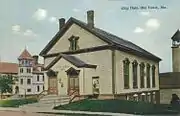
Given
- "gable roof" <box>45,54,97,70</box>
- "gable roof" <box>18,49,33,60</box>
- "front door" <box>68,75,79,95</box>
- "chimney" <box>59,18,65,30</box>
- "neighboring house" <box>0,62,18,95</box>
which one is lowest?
"front door" <box>68,75,79,95</box>

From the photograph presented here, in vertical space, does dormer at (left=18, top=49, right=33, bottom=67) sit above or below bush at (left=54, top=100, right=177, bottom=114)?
above

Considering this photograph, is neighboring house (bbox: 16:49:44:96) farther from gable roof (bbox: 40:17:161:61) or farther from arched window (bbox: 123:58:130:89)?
arched window (bbox: 123:58:130:89)

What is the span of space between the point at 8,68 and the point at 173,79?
86 centimetres

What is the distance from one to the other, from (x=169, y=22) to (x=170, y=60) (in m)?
0.18

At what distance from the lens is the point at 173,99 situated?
65.6 inches

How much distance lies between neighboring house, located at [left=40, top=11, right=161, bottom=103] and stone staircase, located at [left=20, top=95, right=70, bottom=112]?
0.11 feet

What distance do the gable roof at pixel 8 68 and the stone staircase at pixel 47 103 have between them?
194mm

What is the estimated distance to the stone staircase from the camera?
1796 mm

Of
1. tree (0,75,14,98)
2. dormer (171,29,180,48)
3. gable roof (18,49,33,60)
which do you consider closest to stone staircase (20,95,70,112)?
tree (0,75,14,98)

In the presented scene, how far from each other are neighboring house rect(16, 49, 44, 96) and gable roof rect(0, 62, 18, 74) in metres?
0.02

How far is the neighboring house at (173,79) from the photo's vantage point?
167 cm

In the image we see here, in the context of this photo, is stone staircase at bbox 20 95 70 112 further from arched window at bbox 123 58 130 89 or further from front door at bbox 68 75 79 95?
arched window at bbox 123 58 130 89

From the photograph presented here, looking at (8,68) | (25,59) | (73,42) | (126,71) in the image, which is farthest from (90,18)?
(8,68)

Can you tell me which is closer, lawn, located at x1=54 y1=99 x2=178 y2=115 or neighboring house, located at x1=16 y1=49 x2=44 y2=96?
lawn, located at x1=54 y1=99 x2=178 y2=115
